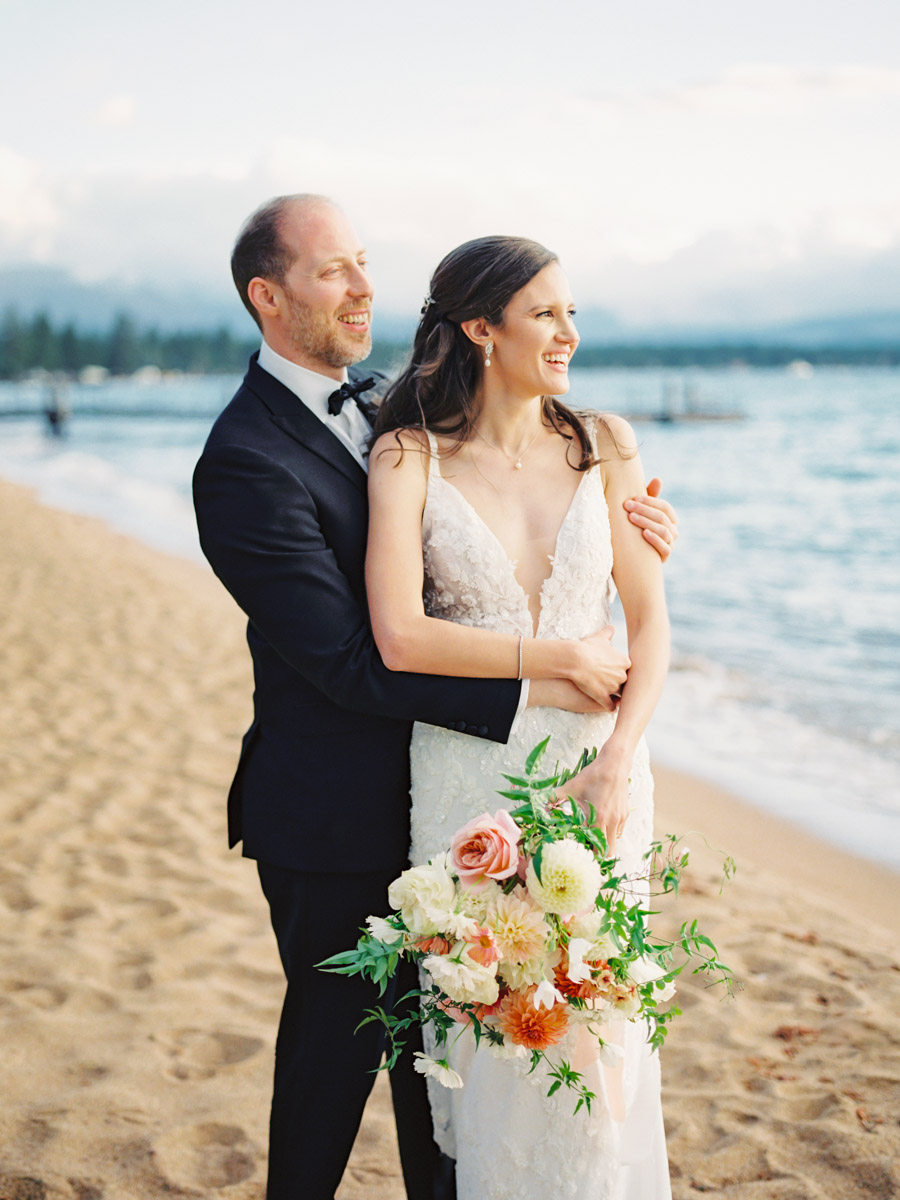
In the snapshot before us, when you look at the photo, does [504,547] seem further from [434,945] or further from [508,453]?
[434,945]

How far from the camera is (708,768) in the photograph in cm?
729

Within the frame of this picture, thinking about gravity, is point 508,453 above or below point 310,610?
above

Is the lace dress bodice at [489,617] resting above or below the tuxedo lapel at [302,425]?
below

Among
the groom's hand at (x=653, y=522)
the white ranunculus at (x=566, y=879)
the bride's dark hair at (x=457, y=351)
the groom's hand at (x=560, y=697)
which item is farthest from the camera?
the groom's hand at (x=653, y=522)

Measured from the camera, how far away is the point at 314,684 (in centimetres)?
252

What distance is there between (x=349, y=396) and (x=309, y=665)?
754 millimetres

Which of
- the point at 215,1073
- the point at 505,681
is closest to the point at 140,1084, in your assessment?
the point at 215,1073

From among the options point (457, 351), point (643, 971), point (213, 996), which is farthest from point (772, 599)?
point (643, 971)

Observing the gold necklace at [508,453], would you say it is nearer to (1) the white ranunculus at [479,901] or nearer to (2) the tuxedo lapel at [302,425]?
(2) the tuxedo lapel at [302,425]

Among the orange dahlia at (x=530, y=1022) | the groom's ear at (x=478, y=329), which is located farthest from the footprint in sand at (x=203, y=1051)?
the groom's ear at (x=478, y=329)

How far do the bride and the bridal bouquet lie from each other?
39 cm

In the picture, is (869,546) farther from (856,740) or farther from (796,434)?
(796,434)

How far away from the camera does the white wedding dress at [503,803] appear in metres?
2.47

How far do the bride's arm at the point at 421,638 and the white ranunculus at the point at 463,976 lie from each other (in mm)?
701
